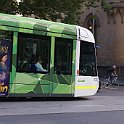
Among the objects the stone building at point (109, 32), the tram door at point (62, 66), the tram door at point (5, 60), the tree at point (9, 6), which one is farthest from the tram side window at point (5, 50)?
the stone building at point (109, 32)

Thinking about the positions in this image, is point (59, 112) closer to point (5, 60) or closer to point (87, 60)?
point (5, 60)

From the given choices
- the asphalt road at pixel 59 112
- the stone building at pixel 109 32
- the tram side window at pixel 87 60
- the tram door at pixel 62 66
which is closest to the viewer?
the asphalt road at pixel 59 112

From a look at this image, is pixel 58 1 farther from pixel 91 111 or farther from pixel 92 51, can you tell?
pixel 91 111

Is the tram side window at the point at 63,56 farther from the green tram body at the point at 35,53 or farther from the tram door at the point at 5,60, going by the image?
the tram door at the point at 5,60

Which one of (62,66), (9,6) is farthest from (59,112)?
(9,6)

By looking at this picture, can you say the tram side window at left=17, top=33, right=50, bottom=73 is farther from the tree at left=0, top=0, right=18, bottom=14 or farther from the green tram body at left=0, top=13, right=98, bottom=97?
the tree at left=0, top=0, right=18, bottom=14

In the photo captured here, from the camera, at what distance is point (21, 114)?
41.7ft

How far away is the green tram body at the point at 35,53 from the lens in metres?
15.6

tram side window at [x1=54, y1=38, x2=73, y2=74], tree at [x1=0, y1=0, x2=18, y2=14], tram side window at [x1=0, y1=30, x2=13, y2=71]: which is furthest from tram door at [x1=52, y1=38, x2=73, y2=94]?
tree at [x1=0, y1=0, x2=18, y2=14]

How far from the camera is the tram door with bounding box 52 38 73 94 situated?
1678 cm

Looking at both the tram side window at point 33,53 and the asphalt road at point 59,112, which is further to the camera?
the tram side window at point 33,53

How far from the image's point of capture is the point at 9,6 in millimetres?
26312

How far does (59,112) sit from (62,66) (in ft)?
12.3

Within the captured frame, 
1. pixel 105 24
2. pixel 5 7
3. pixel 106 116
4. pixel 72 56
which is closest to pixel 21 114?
pixel 106 116
